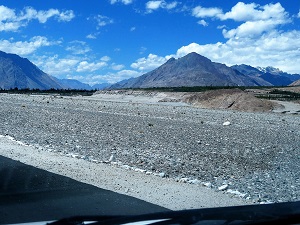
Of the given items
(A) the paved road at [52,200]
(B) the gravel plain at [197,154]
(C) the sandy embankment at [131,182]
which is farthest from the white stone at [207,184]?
(A) the paved road at [52,200]

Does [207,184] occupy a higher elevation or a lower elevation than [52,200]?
lower

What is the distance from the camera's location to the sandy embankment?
28.5ft

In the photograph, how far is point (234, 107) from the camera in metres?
57.1

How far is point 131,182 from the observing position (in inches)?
407

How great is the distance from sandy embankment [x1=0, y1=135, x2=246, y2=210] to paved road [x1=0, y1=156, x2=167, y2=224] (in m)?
0.48

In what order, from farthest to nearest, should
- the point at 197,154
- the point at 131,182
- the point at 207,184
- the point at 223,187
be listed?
the point at 197,154, the point at 207,184, the point at 131,182, the point at 223,187

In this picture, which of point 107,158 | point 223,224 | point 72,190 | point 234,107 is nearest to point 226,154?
point 107,158

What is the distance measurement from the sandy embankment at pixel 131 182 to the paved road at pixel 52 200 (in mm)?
480

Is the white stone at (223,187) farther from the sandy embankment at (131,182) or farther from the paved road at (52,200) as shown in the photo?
the paved road at (52,200)

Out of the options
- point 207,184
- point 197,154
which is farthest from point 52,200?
point 197,154

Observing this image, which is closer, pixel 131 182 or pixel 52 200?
pixel 52 200

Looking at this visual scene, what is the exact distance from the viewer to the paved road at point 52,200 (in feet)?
23.2

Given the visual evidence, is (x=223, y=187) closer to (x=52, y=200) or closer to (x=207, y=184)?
(x=207, y=184)

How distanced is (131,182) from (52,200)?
262 centimetres
